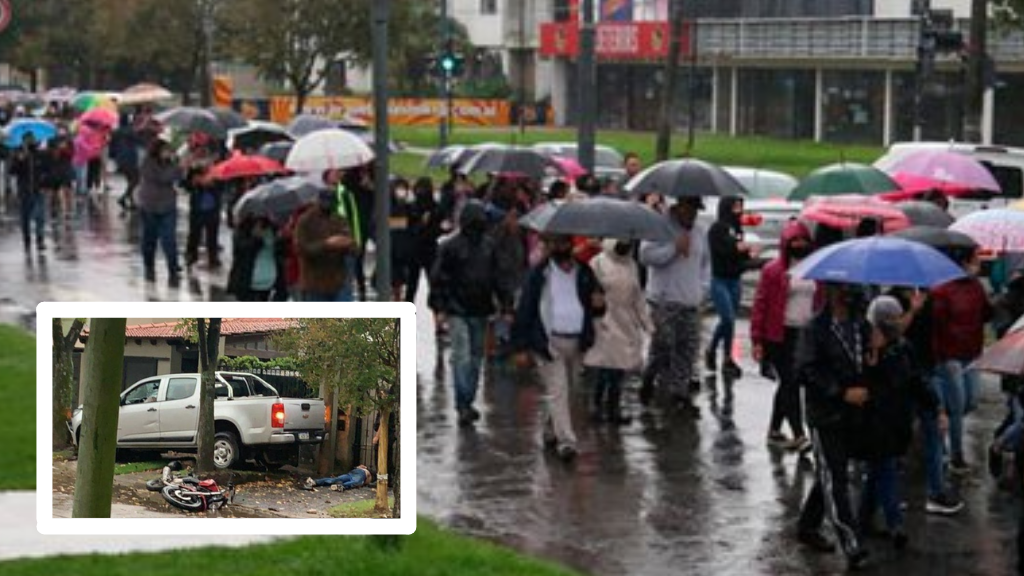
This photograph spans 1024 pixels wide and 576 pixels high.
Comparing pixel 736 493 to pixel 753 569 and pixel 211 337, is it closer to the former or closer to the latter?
pixel 753 569

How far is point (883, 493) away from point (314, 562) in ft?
10.7

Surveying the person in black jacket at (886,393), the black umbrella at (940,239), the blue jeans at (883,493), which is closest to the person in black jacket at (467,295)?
the black umbrella at (940,239)

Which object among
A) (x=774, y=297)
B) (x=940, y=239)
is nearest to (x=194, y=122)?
(x=774, y=297)

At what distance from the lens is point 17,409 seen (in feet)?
55.7

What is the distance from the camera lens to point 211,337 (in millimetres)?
6426

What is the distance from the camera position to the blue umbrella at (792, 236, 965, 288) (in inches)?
518

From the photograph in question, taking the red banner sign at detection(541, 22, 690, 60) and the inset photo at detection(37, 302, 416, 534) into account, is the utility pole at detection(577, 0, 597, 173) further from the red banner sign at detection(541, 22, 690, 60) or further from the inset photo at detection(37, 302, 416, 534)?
the red banner sign at detection(541, 22, 690, 60)

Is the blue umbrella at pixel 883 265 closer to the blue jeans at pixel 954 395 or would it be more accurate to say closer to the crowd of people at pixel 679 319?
the crowd of people at pixel 679 319

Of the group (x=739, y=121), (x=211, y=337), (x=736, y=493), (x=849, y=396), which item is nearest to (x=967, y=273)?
(x=736, y=493)

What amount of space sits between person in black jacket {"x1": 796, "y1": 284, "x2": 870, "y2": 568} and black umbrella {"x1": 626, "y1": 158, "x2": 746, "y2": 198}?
290 inches

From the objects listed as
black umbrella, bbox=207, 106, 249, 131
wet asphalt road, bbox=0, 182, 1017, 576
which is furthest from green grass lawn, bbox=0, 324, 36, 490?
black umbrella, bbox=207, 106, 249, 131

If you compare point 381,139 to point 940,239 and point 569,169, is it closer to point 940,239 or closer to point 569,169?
point 940,239

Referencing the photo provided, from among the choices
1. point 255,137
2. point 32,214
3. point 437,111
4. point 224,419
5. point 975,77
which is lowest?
point 32,214

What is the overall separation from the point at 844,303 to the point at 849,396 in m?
0.53
